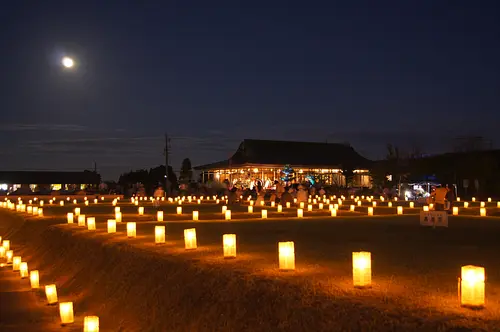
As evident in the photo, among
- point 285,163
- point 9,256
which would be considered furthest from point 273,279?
point 285,163

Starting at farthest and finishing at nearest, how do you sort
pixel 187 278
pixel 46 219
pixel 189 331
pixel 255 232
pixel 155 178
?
pixel 155 178 < pixel 46 219 < pixel 255 232 < pixel 187 278 < pixel 189 331

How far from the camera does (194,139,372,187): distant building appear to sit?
184ft

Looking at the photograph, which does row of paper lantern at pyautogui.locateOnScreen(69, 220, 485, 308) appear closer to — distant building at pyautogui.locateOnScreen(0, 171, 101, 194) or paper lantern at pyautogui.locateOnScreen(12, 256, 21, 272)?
paper lantern at pyautogui.locateOnScreen(12, 256, 21, 272)

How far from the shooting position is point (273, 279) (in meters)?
8.35

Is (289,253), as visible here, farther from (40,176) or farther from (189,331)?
(40,176)

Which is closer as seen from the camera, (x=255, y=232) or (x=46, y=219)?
(x=255, y=232)

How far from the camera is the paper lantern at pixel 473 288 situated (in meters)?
6.59

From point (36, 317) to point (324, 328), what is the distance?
21.7 feet

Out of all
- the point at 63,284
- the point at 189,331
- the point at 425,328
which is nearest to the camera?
the point at 425,328

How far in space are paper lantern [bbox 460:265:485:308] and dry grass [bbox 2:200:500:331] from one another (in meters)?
0.16

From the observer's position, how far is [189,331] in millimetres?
8250

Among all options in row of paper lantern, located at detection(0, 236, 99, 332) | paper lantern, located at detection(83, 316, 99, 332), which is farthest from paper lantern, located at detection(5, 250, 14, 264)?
paper lantern, located at detection(83, 316, 99, 332)

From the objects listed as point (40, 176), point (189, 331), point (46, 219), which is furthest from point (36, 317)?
point (40, 176)

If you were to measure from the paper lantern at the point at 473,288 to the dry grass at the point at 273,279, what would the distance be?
159 millimetres
